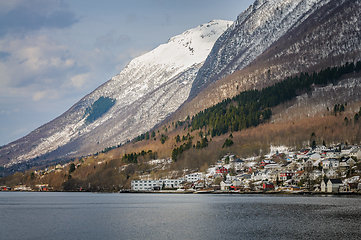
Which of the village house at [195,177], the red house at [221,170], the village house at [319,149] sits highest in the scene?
the village house at [319,149]

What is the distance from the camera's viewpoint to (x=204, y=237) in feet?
177

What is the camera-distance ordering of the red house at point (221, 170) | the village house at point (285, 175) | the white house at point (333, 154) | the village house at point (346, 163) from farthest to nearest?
the red house at point (221, 170), the white house at point (333, 154), the village house at point (285, 175), the village house at point (346, 163)

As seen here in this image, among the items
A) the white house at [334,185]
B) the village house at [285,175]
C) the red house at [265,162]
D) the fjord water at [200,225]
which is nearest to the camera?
the fjord water at [200,225]

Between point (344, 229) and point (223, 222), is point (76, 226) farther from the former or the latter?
point (344, 229)

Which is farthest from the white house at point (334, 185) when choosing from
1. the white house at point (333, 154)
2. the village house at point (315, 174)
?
the white house at point (333, 154)

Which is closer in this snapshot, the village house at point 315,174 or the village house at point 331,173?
the village house at point 331,173

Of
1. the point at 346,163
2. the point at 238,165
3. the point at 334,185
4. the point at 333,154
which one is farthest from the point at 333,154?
the point at 238,165

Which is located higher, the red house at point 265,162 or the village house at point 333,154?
the village house at point 333,154

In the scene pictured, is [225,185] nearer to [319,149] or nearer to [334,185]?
[319,149]

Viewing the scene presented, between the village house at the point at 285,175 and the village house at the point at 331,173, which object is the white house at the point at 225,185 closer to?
the village house at the point at 285,175

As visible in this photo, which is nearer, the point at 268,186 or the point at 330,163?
the point at 268,186

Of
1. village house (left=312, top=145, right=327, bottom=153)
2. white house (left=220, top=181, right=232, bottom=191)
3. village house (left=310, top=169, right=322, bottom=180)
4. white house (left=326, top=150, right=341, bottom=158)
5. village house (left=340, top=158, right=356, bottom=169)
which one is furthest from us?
village house (left=312, top=145, right=327, bottom=153)

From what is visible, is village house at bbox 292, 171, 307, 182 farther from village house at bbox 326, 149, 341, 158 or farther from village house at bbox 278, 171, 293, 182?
village house at bbox 326, 149, 341, 158

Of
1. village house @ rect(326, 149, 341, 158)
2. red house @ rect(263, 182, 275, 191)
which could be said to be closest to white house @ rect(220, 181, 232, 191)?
red house @ rect(263, 182, 275, 191)
